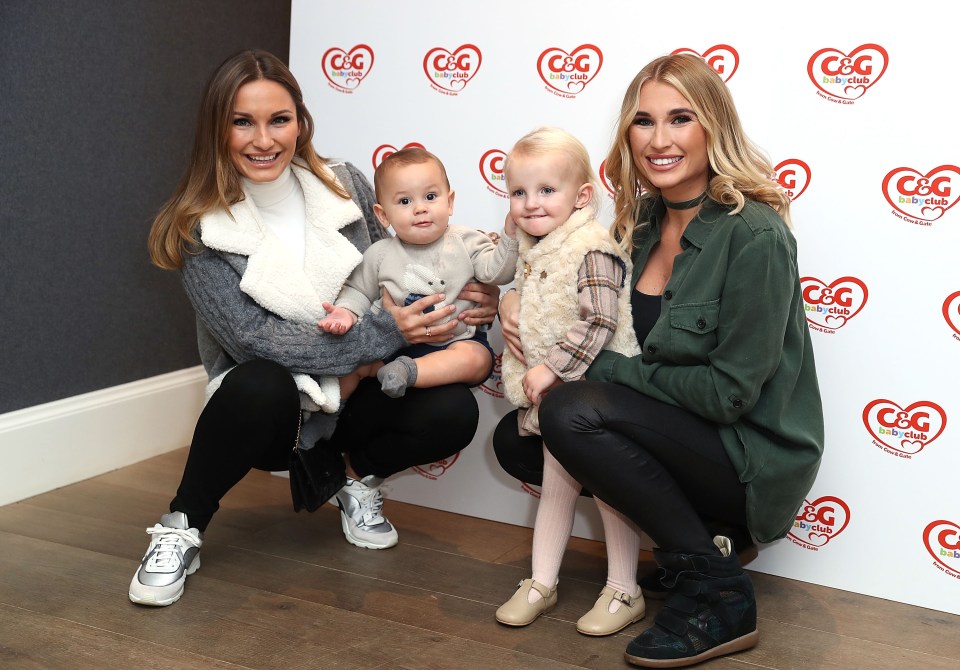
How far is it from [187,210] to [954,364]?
1.69m

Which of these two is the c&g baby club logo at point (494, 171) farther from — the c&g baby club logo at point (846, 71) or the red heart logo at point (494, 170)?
the c&g baby club logo at point (846, 71)

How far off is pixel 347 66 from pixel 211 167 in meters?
0.68

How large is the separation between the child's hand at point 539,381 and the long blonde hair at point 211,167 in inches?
30.6

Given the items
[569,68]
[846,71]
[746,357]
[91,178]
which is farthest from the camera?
[91,178]

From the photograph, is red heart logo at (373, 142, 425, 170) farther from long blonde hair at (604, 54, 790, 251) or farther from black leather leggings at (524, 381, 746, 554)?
black leather leggings at (524, 381, 746, 554)

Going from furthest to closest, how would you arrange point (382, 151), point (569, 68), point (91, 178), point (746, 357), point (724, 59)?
point (91, 178) → point (382, 151) → point (569, 68) → point (724, 59) → point (746, 357)

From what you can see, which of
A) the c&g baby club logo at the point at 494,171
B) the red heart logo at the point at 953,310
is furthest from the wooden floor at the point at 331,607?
the c&g baby club logo at the point at 494,171

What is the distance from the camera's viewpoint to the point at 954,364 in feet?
6.70

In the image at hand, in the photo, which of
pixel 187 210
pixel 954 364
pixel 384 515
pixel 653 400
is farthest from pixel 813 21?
pixel 384 515

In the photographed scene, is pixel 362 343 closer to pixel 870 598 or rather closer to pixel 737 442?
pixel 737 442

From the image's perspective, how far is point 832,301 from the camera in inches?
84.0

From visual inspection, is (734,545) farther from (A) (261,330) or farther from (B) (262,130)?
(B) (262,130)

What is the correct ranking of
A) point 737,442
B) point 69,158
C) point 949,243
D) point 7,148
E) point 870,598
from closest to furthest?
point 737,442 → point 949,243 → point 870,598 → point 7,148 → point 69,158

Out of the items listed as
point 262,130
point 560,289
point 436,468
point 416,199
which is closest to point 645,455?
point 560,289
